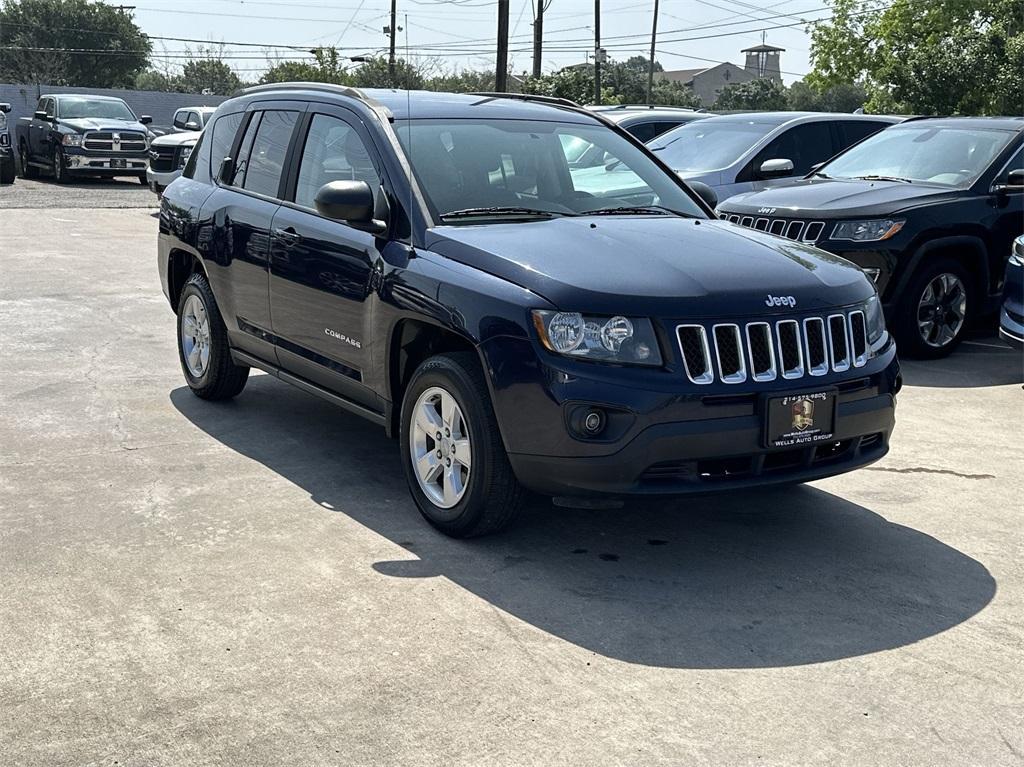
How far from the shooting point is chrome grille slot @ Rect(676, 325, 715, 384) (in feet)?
15.1

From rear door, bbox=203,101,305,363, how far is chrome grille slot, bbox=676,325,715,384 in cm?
263

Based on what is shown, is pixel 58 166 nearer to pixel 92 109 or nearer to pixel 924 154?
pixel 92 109

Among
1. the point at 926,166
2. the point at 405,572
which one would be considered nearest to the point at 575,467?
the point at 405,572

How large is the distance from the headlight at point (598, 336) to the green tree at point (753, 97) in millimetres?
96950

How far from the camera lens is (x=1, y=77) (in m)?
77.6

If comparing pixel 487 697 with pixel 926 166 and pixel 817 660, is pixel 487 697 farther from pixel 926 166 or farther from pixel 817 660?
pixel 926 166

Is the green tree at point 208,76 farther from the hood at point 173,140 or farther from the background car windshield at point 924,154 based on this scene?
the background car windshield at point 924,154

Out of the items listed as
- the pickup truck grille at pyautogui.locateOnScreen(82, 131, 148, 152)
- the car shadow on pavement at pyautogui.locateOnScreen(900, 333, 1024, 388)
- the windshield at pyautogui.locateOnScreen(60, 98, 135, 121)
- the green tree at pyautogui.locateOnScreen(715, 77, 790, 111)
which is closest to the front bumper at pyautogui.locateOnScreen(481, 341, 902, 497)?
the car shadow on pavement at pyautogui.locateOnScreen(900, 333, 1024, 388)

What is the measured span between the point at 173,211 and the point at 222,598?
3708mm

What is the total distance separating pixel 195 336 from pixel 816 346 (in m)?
4.05

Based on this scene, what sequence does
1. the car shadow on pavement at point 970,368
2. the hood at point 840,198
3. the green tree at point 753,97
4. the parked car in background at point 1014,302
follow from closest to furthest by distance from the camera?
1. the parked car in background at point 1014,302
2. the car shadow on pavement at point 970,368
3. the hood at point 840,198
4. the green tree at point 753,97

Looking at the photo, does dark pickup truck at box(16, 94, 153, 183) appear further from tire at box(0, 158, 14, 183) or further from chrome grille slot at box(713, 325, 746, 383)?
chrome grille slot at box(713, 325, 746, 383)

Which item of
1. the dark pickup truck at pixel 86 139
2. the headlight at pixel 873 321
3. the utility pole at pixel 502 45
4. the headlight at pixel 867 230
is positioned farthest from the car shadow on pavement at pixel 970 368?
the utility pole at pixel 502 45

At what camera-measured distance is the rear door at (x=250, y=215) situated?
6551 mm
